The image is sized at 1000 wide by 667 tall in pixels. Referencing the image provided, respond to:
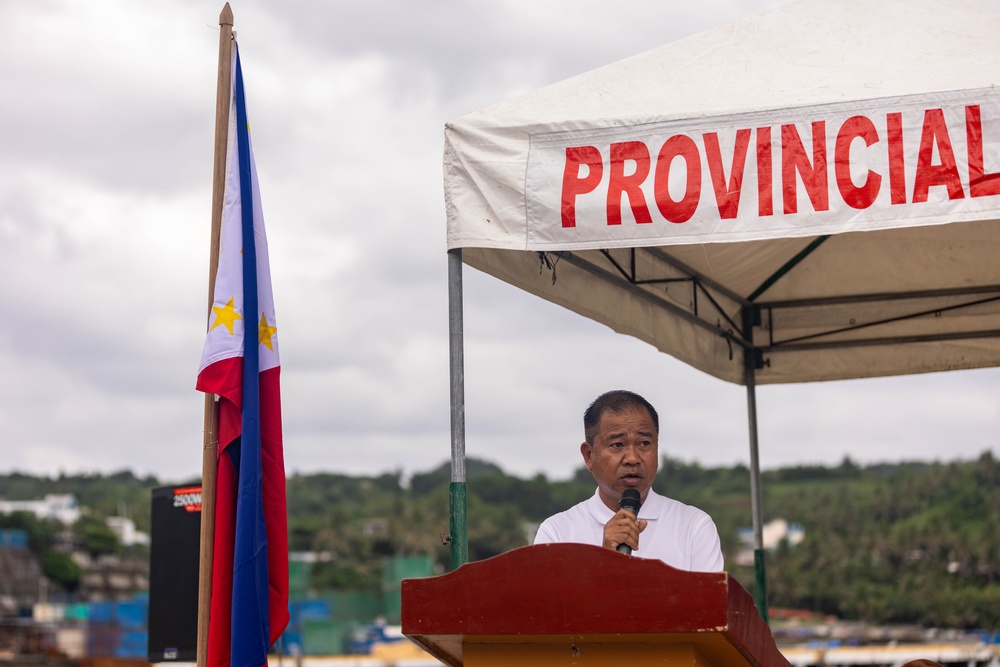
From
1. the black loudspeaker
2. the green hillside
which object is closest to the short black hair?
the black loudspeaker

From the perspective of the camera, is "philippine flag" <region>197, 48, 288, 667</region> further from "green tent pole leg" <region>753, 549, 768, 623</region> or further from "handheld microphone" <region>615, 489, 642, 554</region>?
"green tent pole leg" <region>753, 549, 768, 623</region>

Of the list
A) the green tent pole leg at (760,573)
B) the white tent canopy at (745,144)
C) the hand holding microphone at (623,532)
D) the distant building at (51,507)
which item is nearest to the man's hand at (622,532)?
the hand holding microphone at (623,532)

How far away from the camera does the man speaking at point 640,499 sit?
4.45 metres

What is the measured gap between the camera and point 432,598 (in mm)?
3434

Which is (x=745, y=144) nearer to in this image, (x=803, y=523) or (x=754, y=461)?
(x=754, y=461)

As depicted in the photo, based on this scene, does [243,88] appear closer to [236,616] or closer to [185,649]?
[236,616]

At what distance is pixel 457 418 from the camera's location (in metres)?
5.00

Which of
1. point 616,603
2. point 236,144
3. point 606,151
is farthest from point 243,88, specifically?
point 616,603

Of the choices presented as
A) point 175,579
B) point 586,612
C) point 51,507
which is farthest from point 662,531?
point 51,507

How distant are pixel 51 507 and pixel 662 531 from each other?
146458mm

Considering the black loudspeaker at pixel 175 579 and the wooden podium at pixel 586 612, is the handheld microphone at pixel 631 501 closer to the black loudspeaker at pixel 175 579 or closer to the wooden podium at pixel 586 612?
the wooden podium at pixel 586 612

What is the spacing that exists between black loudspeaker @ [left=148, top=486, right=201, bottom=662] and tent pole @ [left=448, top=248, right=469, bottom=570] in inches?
102

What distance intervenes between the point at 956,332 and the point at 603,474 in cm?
432

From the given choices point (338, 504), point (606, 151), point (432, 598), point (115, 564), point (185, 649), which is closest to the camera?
point (432, 598)
